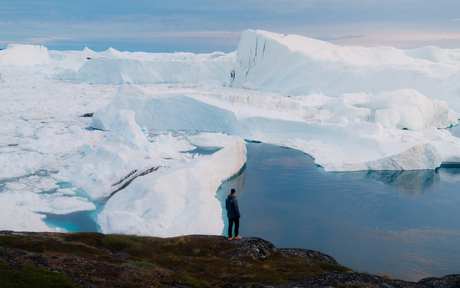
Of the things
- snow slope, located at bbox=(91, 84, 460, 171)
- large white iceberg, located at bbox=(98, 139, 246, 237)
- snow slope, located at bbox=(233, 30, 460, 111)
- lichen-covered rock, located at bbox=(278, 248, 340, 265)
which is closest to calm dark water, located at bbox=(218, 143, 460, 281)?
lichen-covered rock, located at bbox=(278, 248, 340, 265)

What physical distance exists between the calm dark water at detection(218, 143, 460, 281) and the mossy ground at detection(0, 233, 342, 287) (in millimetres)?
2816

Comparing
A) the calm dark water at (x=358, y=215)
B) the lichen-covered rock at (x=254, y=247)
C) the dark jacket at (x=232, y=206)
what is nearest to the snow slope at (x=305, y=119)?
the calm dark water at (x=358, y=215)

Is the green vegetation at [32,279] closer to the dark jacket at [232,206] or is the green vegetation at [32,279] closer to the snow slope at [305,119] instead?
the dark jacket at [232,206]

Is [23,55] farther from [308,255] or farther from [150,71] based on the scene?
[308,255]

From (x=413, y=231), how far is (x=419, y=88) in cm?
2584

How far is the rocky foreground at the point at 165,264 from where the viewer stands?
479 centimetres

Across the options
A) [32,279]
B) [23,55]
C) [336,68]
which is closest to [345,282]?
[32,279]

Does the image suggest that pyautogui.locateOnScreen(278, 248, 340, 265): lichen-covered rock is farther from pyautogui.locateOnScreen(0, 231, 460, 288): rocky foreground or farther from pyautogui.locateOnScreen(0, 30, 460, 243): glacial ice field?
pyautogui.locateOnScreen(0, 30, 460, 243): glacial ice field

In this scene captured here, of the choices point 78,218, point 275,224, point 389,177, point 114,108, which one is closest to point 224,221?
point 275,224

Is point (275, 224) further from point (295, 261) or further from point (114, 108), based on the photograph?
point (114, 108)

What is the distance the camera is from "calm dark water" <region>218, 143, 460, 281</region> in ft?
31.8

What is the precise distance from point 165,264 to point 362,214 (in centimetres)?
858

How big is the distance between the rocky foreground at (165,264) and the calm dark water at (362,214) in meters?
2.03

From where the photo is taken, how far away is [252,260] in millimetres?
7535
